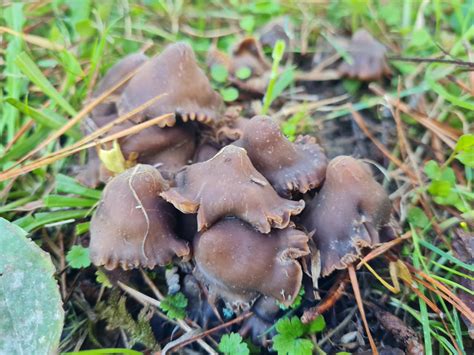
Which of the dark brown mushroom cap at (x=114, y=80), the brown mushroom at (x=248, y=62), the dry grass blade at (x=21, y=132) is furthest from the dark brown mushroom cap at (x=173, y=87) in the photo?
the dry grass blade at (x=21, y=132)

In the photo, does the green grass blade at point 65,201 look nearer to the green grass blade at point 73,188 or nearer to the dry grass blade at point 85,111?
the green grass blade at point 73,188

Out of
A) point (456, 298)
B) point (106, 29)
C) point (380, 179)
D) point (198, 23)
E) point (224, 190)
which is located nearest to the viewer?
point (224, 190)

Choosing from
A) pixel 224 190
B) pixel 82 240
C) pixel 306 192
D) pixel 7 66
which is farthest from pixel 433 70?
pixel 7 66

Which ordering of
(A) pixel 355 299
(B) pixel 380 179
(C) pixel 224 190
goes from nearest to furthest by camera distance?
(C) pixel 224 190, (A) pixel 355 299, (B) pixel 380 179

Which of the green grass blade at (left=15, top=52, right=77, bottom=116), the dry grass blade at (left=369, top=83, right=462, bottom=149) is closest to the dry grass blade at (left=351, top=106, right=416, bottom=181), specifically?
the dry grass blade at (left=369, top=83, right=462, bottom=149)

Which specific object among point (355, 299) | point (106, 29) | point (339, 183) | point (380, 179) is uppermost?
point (106, 29)

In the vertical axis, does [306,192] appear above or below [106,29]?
below

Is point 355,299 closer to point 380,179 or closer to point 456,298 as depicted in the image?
point 456,298

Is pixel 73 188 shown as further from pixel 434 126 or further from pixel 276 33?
pixel 434 126
